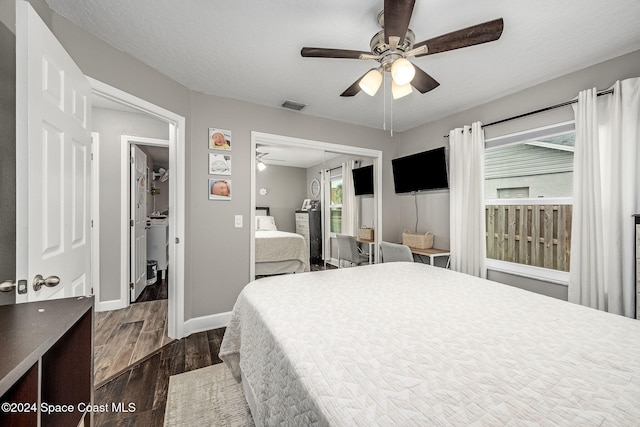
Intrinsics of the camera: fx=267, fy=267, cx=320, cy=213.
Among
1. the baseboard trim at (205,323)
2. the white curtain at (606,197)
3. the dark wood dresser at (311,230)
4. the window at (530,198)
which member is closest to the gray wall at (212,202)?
the baseboard trim at (205,323)

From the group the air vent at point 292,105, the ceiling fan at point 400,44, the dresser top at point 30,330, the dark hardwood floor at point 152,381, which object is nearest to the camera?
the dresser top at point 30,330

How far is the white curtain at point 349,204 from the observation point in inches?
148

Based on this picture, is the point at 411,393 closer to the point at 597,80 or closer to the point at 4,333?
the point at 4,333

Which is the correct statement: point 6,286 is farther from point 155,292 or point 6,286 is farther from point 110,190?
point 155,292

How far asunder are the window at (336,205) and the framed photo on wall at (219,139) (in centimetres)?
145

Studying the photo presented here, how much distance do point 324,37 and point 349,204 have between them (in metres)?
2.28

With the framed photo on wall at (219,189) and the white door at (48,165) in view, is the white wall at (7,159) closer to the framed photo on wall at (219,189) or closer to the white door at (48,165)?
the white door at (48,165)

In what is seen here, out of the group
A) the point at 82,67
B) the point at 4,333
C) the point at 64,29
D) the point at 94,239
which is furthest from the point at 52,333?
the point at 94,239

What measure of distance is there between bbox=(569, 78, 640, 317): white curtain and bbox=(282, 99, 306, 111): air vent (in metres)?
2.49

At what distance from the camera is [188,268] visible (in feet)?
8.70

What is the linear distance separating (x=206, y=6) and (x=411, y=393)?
2.11 meters

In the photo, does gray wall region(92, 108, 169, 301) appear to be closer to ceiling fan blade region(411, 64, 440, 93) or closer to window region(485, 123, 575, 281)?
ceiling fan blade region(411, 64, 440, 93)

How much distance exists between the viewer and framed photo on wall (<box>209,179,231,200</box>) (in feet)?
9.13

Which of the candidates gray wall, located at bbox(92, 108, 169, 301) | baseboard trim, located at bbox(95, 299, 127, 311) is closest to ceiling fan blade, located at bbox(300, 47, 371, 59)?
gray wall, located at bbox(92, 108, 169, 301)
